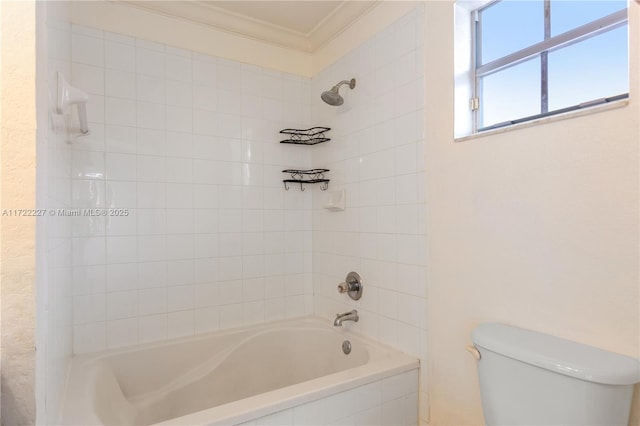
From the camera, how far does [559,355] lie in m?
1.02

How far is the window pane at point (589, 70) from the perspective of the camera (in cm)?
110

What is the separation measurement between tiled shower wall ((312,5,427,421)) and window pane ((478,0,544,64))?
0.28m

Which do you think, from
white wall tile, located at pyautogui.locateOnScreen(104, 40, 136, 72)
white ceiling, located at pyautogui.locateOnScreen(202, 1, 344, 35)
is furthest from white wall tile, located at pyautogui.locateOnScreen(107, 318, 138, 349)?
white ceiling, located at pyautogui.locateOnScreen(202, 1, 344, 35)

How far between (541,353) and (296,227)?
169 cm

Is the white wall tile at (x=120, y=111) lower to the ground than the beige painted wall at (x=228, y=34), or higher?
lower

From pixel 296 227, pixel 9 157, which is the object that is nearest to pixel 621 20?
pixel 9 157

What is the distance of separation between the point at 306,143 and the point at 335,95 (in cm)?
46

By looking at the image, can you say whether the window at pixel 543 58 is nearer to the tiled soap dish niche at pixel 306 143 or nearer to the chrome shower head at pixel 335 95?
the chrome shower head at pixel 335 95

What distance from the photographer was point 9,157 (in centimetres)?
66

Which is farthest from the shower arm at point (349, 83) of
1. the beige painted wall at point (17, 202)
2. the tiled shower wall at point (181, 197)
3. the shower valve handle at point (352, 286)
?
the beige painted wall at point (17, 202)

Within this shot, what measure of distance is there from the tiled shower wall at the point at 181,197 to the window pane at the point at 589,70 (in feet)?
5.26

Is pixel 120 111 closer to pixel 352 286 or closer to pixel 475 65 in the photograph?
pixel 352 286

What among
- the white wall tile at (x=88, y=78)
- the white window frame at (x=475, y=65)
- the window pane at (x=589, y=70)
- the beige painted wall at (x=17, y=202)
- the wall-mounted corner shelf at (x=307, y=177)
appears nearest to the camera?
the beige painted wall at (x=17, y=202)

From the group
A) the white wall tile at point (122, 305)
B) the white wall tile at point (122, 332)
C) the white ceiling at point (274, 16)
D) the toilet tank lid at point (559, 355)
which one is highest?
the white ceiling at point (274, 16)
